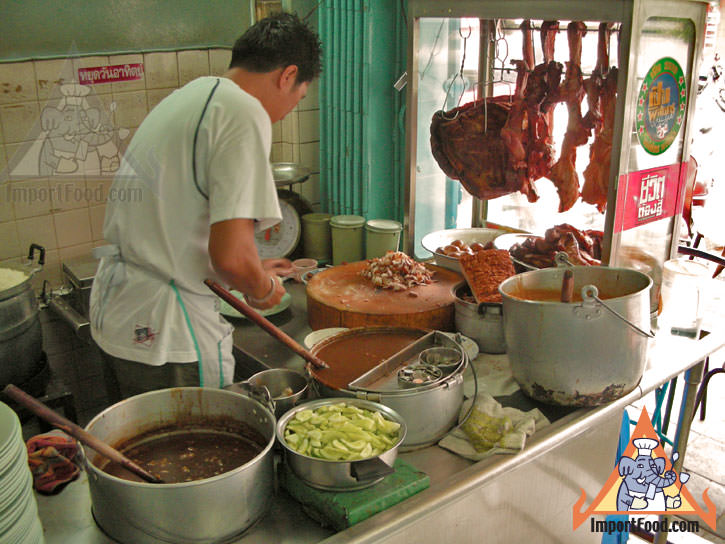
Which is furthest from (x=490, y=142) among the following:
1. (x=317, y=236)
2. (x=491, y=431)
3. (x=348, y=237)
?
(x=491, y=431)

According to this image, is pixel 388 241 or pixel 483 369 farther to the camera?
pixel 388 241

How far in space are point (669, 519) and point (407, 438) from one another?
1.41m

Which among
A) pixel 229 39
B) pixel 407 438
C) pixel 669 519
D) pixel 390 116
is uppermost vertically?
pixel 229 39

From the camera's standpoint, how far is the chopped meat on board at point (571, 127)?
231 cm

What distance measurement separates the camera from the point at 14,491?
3.75 feet

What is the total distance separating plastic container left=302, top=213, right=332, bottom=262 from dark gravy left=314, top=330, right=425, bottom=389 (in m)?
1.41

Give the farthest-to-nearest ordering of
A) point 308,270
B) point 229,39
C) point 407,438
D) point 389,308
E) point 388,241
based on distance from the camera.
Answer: point 229,39
point 388,241
point 308,270
point 389,308
point 407,438

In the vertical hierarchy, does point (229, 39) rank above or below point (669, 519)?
above

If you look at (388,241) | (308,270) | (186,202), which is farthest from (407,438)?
(388,241)

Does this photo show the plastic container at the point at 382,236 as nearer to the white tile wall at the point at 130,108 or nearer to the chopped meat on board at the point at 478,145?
the chopped meat on board at the point at 478,145

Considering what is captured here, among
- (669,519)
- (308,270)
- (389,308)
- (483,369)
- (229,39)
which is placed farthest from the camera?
(229,39)

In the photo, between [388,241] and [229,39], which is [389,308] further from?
[229,39]

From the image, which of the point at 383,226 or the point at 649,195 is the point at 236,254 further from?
the point at 383,226

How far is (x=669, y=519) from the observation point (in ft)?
8.01
